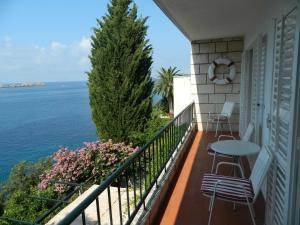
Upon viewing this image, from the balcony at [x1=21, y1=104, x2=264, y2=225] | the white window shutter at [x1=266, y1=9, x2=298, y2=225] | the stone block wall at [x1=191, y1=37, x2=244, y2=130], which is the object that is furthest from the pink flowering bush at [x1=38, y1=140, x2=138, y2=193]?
the white window shutter at [x1=266, y1=9, x2=298, y2=225]

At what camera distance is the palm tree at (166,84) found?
50.5 feet

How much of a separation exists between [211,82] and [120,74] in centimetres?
400

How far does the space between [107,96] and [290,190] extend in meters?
8.18

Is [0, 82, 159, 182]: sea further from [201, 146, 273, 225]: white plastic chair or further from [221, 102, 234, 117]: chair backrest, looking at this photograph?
[201, 146, 273, 225]: white plastic chair

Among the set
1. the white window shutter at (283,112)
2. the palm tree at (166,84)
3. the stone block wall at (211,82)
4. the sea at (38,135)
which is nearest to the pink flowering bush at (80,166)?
the stone block wall at (211,82)

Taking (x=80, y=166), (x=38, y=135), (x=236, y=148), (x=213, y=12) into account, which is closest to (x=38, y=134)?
(x=38, y=135)

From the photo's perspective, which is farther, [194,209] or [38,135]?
[38,135]

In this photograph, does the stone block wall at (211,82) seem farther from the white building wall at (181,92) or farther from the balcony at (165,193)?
the balcony at (165,193)

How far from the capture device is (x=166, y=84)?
51.2 feet

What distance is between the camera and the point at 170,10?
3.11 m

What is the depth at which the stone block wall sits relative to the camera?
5.86 meters

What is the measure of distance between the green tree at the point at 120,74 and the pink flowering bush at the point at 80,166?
222 centimetres

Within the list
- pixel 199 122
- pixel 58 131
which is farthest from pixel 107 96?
pixel 58 131

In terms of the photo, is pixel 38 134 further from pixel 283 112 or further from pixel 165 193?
pixel 283 112
